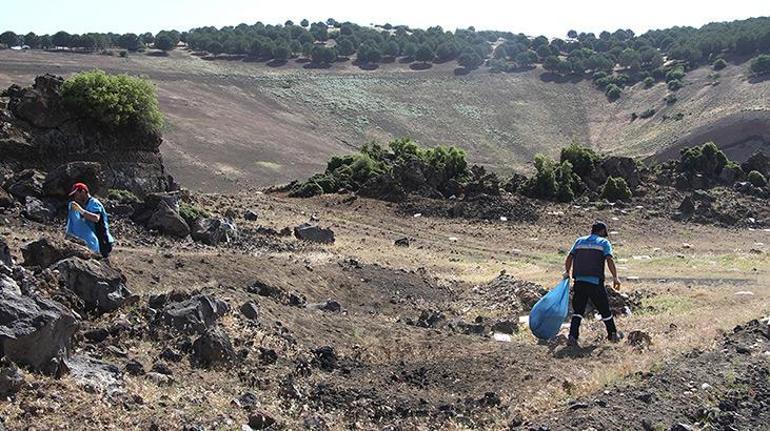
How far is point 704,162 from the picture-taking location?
4041 centimetres

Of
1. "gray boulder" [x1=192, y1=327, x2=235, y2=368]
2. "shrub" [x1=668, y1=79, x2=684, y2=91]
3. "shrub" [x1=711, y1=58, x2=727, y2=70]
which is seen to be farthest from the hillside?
"gray boulder" [x1=192, y1=327, x2=235, y2=368]

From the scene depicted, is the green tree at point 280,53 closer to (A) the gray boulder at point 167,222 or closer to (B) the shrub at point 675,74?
(B) the shrub at point 675,74

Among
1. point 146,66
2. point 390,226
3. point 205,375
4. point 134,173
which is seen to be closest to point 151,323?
point 205,375

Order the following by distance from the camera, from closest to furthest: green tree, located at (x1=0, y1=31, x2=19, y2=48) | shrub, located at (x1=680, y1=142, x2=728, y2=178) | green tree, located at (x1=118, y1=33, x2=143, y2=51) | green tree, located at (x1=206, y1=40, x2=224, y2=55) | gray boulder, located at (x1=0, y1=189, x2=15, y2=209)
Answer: gray boulder, located at (x1=0, y1=189, x2=15, y2=209) < shrub, located at (x1=680, y1=142, x2=728, y2=178) < green tree, located at (x1=0, y1=31, x2=19, y2=48) < green tree, located at (x1=206, y1=40, x2=224, y2=55) < green tree, located at (x1=118, y1=33, x2=143, y2=51)

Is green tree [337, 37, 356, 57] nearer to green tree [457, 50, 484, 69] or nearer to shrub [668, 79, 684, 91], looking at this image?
green tree [457, 50, 484, 69]

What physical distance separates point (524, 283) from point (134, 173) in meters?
11.9

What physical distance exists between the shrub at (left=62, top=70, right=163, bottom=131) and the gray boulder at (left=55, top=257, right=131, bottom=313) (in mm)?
13365

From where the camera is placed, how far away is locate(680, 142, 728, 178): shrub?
40.4 metres

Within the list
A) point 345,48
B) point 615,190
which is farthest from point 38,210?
point 345,48

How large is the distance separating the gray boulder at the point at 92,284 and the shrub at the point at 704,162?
114 feet

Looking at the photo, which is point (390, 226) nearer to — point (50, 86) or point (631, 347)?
point (50, 86)

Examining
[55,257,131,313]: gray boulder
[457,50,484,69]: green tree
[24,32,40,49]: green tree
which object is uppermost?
[457,50,484,69]: green tree

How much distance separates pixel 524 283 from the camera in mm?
18562

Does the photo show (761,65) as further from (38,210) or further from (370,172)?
(38,210)
